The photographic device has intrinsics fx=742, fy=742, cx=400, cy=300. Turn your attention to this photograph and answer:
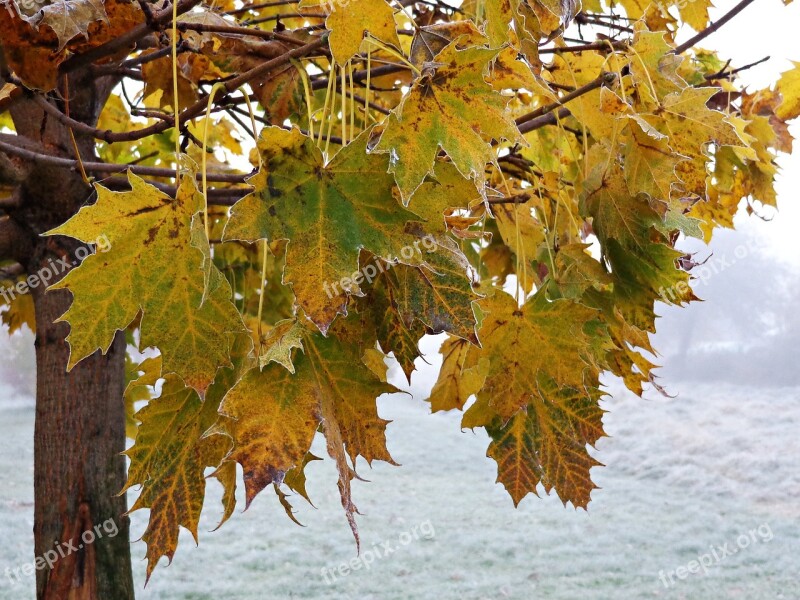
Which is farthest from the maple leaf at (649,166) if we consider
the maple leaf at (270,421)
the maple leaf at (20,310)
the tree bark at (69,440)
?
the maple leaf at (20,310)

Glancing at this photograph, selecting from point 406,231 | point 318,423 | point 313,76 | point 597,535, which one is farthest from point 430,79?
point 597,535

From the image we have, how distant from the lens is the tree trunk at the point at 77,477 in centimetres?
108

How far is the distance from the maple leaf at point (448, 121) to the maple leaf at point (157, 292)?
0.14m

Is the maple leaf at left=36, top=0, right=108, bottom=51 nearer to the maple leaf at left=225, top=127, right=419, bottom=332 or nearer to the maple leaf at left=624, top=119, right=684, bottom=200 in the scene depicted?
the maple leaf at left=225, top=127, right=419, bottom=332

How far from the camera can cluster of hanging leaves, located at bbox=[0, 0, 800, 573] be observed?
444 millimetres

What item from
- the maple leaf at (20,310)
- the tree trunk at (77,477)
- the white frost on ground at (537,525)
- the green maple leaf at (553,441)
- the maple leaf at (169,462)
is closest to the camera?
the maple leaf at (169,462)

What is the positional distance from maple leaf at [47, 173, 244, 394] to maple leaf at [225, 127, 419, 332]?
7cm

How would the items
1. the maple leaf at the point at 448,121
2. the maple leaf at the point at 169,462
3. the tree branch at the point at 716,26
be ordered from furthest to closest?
the tree branch at the point at 716,26, the maple leaf at the point at 169,462, the maple leaf at the point at 448,121

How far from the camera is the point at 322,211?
1.47 feet

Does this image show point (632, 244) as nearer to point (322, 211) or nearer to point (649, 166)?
point (649, 166)

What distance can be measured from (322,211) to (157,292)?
0.13 m

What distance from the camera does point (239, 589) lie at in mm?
2842

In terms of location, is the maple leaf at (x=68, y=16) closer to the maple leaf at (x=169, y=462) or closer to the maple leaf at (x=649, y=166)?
the maple leaf at (x=169, y=462)

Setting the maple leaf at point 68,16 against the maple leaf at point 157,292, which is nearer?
the maple leaf at point 157,292
